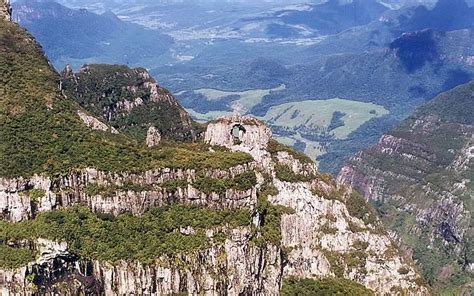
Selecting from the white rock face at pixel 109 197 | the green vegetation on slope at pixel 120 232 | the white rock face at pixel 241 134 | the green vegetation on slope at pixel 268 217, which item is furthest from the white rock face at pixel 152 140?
the green vegetation on slope at pixel 120 232

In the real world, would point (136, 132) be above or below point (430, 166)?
above

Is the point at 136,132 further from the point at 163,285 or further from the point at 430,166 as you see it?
the point at 430,166

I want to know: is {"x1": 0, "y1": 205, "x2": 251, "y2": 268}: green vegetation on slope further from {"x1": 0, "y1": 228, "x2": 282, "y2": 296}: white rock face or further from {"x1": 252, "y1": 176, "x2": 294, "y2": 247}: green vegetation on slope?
{"x1": 252, "y1": 176, "x2": 294, "y2": 247}: green vegetation on slope

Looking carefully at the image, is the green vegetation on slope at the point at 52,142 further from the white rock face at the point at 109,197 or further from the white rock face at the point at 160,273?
the white rock face at the point at 160,273

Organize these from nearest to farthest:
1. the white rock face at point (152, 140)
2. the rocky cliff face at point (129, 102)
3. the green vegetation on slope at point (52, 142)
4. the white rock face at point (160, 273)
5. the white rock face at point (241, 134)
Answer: the white rock face at point (160, 273) < the green vegetation on slope at point (52, 142) < the white rock face at point (152, 140) < the white rock face at point (241, 134) < the rocky cliff face at point (129, 102)

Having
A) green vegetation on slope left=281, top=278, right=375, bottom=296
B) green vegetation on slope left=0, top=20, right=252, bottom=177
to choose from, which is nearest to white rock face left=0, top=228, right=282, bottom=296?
green vegetation on slope left=281, top=278, right=375, bottom=296

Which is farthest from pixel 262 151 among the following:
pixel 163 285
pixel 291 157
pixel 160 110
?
pixel 160 110

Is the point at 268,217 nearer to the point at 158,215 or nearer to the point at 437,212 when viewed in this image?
the point at 158,215
